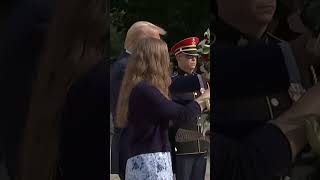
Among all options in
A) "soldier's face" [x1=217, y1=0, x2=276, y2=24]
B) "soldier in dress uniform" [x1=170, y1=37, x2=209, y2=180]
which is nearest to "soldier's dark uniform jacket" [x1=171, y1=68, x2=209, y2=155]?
"soldier in dress uniform" [x1=170, y1=37, x2=209, y2=180]

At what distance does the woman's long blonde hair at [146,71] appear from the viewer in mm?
3391

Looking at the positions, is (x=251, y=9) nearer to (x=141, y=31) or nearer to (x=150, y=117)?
(x=141, y=31)

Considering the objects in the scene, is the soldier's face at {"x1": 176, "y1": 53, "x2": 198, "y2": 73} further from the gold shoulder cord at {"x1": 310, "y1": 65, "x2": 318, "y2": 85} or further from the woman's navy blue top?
the gold shoulder cord at {"x1": 310, "y1": 65, "x2": 318, "y2": 85}

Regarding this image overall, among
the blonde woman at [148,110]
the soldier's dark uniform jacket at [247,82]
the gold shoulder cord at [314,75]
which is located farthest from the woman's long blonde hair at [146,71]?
the gold shoulder cord at [314,75]

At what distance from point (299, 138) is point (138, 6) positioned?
3.10 ft

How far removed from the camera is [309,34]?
125 inches

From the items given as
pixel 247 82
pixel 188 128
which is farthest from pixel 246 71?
pixel 188 128

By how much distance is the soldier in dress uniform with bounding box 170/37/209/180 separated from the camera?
3.32 meters

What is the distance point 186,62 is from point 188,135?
42 cm

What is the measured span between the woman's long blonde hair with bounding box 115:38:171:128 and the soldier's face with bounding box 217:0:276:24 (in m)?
0.41

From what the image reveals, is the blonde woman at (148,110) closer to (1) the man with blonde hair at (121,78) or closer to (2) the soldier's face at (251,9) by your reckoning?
(1) the man with blonde hair at (121,78)

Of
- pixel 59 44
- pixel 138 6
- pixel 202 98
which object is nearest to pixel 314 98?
pixel 202 98

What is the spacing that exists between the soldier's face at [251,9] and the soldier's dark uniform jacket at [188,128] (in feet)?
1.47

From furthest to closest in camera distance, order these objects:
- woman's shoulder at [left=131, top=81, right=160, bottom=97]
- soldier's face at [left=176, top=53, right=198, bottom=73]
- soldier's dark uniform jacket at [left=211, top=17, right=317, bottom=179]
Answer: woman's shoulder at [left=131, top=81, right=160, bottom=97] → soldier's face at [left=176, top=53, right=198, bottom=73] → soldier's dark uniform jacket at [left=211, top=17, right=317, bottom=179]
